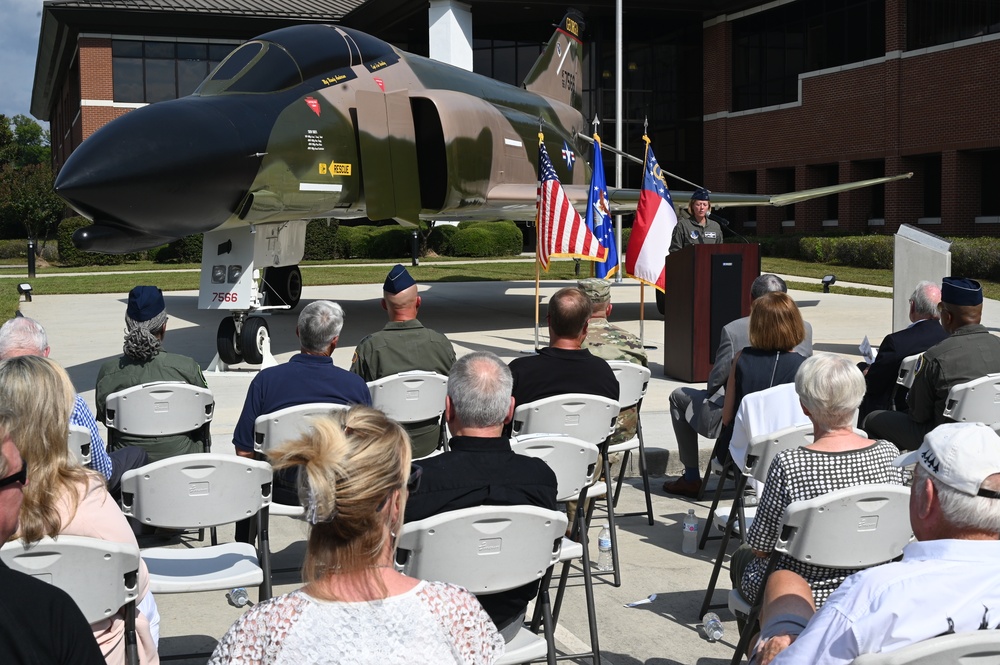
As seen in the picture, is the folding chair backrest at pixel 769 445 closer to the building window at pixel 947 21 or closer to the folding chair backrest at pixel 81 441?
the folding chair backrest at pixel 81 441

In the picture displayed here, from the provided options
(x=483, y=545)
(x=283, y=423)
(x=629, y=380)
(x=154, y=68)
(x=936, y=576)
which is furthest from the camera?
(x=154, y=68)

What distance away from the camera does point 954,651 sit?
213 cm

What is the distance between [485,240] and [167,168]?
26.8 meters

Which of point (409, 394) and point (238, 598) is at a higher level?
point (409, 394)

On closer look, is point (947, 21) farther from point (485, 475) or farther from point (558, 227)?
point (485, 475)

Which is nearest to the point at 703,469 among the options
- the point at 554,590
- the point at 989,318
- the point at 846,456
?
the point at 554,590

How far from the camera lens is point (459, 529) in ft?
10.2

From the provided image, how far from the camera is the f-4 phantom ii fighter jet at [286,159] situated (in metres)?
9.52

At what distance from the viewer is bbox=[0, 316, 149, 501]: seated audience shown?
441 cm

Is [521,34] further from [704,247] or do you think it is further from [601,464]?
[601,464]

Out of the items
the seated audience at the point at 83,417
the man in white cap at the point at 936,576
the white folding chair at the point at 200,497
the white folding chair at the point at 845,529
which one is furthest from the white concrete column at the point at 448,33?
the man in white cap at the point at 936,576

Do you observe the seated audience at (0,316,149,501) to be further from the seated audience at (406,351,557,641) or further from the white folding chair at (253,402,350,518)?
the seated audience at (406,351,557,641)

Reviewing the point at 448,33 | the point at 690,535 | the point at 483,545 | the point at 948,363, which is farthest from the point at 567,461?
the point at 448,33

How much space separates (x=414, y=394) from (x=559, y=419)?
111cm
